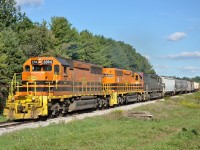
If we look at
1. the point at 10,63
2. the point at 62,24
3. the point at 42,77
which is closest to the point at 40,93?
the point at 42,77

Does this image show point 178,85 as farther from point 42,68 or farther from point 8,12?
point 42,68

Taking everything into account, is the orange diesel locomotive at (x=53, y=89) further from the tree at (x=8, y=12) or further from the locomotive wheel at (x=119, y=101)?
the tree at (x=8, y=12)

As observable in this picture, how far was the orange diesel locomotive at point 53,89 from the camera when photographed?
20.6m

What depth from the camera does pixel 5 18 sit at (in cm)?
6159

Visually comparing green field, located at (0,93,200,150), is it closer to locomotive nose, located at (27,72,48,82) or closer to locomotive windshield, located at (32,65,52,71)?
locomotive nose, located at (27,72,48,82)

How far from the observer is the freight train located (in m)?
20.7

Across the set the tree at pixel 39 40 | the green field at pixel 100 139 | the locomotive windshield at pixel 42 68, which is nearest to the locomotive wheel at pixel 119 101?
the tree at pixel 39 40

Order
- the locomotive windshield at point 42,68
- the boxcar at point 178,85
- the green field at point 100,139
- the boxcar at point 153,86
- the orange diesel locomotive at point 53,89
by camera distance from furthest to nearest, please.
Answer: the boxcar at point 178,85, the boxcar at point 153,86, the locomotive windshield at point 42,68, the orange diesel locomotive at point 53,89, the green field at point 100,139

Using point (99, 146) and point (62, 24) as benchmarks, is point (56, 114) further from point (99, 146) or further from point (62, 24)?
point (62, 24)

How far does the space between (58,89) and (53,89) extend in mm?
556

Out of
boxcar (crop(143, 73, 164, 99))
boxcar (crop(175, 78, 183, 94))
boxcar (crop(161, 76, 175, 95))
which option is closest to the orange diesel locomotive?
boxcar (crop(143, 73, 164, 99))

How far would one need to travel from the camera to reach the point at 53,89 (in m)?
21.5

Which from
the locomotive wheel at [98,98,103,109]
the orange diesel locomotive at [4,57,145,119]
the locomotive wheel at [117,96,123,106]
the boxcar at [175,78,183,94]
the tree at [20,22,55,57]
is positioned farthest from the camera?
the boxcar at [175,78,183,94]

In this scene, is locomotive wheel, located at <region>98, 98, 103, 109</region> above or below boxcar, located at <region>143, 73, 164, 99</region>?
below
